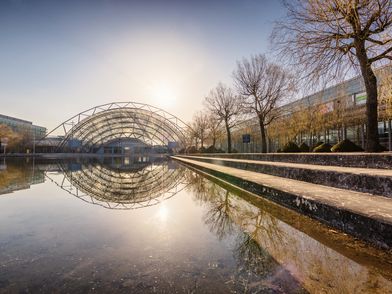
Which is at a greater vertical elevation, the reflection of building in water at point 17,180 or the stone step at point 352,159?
the stone step at point 352,159

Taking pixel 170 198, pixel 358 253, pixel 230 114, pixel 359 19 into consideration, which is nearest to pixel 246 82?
pixel 230 114

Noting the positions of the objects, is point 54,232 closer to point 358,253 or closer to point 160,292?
point 160,292

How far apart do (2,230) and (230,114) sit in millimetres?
29069

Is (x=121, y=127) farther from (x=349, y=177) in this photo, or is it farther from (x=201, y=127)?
(x=349, y=177)

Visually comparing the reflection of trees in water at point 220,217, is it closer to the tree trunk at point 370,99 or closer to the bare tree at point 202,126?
the tree trunk at point 370,99

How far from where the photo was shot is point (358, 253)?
2217 mm

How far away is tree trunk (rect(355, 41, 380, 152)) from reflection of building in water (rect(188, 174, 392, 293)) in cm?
578

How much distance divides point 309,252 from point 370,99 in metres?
7.57

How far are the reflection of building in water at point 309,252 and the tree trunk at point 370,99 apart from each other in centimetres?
578

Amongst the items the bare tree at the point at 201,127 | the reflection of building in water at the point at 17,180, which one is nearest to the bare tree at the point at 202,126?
the bare tree at the point at 201,127

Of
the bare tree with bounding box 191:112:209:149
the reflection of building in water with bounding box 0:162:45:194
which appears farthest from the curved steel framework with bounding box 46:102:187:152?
the reflection of building in water with bounding box 0:162:45:194

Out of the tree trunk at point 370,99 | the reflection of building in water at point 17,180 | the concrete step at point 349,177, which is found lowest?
the reflection of building in water at point 17,180

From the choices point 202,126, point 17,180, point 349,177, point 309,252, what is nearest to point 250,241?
point 309,252

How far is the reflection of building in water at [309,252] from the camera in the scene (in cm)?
172
